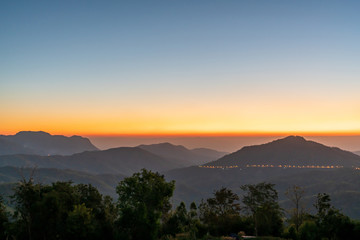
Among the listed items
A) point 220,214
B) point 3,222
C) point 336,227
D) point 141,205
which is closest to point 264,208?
point 220,214

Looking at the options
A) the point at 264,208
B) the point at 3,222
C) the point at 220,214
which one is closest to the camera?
the point at 3,222

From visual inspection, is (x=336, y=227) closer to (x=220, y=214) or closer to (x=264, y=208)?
(x=264, y=208)

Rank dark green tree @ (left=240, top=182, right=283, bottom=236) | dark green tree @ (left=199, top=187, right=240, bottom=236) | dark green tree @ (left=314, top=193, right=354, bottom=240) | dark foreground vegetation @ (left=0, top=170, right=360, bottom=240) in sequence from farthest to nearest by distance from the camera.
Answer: dark green tree @ (left=199, top=187, right=240, bottom=236) < dark green tree @ (left=240, top=182, right=283, bottom=236) < dark green tree @ (left=314, top=193, right=354, bottom=240) < dark foreground vegetation @ (left=0, top=170, right=360, bottom=240)

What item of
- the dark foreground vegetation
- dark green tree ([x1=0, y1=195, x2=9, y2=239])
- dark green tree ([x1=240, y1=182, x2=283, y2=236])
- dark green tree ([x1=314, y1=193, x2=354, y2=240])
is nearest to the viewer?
the dark foreground vegetation

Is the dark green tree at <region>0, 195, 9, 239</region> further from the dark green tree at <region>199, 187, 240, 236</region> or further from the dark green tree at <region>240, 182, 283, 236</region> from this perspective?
the dark green tree at <region>240, 182, 283, 236</region>

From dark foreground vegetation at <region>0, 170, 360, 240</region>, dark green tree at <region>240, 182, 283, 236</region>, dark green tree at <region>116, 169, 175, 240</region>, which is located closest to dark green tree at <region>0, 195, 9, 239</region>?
dark foreground vegetation at <region>0, 170, 360, 240</region>

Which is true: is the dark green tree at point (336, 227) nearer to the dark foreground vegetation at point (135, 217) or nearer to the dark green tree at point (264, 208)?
the dark foreground vegetation at point (135, 217)

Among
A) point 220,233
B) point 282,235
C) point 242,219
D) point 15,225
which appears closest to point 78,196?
point 15,225

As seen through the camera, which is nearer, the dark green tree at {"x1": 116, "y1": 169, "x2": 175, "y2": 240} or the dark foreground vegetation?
the dark foreground vegetation

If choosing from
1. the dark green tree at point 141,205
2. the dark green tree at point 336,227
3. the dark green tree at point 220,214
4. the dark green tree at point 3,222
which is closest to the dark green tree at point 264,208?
the dark green tree at point 220,214
